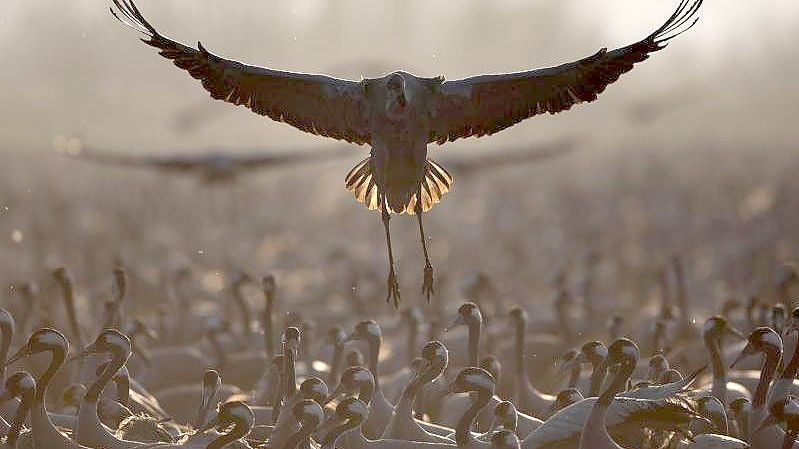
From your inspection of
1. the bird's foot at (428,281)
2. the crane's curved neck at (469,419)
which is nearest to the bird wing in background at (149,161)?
the bird's foot at (428,281)

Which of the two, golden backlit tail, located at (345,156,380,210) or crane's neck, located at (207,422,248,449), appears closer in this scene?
crane's neck, located at (207,422,248,449)

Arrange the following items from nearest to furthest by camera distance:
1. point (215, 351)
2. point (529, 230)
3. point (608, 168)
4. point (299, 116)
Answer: point (299, 116), point (215, 351), point (529, 230), point (608, 168)

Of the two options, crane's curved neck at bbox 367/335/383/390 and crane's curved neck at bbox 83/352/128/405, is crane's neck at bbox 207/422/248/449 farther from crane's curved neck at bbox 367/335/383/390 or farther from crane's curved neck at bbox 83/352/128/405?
crane's curved neck at bbox 367/335/383/390

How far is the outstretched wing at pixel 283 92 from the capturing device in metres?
8.86

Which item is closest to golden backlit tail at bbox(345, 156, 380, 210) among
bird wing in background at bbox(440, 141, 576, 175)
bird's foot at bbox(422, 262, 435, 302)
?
bird's foot at bbox(422, 262, 435, 302)

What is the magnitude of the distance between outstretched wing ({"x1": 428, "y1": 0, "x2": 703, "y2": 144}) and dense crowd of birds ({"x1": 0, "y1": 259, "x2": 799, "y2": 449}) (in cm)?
151

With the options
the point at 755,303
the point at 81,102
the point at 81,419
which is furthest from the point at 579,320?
the point at 81,102

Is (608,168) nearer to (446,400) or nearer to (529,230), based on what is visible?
(529,230)

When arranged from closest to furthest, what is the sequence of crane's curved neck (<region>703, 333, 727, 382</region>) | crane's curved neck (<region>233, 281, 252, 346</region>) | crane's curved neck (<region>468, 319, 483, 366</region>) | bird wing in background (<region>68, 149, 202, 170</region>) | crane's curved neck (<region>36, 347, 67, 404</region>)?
crane's curved neck (<region>36, 347, 67, 404</region>) < crane's curved neck (<region>703, 333, 727, 382</region>) < crane's curved neck (<region>468, 319, 483, 366</region>) < crane's curved neck (<region>233, 281, 252, 346</region>) < bird wing in background (<region>68, 149, 202, 170</region>)

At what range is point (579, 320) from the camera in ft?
46.6

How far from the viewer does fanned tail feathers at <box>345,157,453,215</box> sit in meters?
10.2

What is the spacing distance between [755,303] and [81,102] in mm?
69050

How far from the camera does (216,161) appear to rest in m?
16.9

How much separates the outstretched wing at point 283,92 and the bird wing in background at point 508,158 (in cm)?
938
